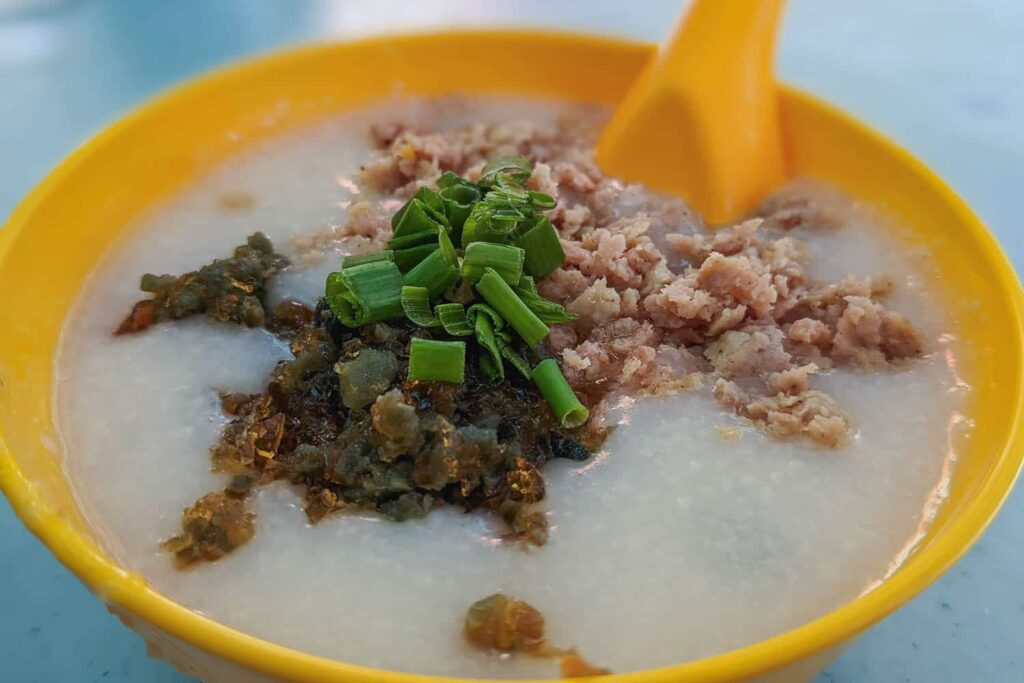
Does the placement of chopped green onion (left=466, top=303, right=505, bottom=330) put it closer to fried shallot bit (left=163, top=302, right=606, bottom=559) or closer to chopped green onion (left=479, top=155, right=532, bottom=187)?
fried shallot bit (left=163, top=302, right=606, bottom=559)

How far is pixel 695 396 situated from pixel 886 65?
7.67ft

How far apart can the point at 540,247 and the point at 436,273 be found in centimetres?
21

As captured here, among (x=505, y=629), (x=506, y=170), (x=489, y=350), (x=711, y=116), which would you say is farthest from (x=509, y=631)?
(x=711, y=116)

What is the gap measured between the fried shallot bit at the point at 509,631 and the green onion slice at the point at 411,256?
614 mm

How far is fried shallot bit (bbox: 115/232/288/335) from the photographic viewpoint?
1540 millimetres

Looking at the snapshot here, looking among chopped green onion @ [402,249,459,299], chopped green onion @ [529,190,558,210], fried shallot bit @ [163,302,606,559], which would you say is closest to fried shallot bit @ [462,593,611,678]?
fried shallot bit @ [163,302,606,559]

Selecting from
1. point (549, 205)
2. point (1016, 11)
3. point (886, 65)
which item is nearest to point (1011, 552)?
point (549, 205)

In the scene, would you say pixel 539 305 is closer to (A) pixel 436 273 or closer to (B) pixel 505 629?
(A) pixel 436 273

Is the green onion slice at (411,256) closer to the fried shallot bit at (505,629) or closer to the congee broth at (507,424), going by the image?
the congee broth at (507,424)

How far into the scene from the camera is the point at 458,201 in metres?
1.60

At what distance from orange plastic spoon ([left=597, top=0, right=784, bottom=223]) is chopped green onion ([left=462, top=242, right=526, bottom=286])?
671mm

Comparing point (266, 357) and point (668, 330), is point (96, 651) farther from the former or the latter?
point (668, 330)

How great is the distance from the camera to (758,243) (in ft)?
5.64

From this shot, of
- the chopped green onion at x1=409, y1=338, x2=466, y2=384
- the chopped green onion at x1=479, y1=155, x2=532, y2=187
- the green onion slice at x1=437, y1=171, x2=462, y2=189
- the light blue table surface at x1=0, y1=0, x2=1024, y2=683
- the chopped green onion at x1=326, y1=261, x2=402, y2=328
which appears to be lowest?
the light blue table surface at x1=0, y1=0, x2=1024, y2=683
